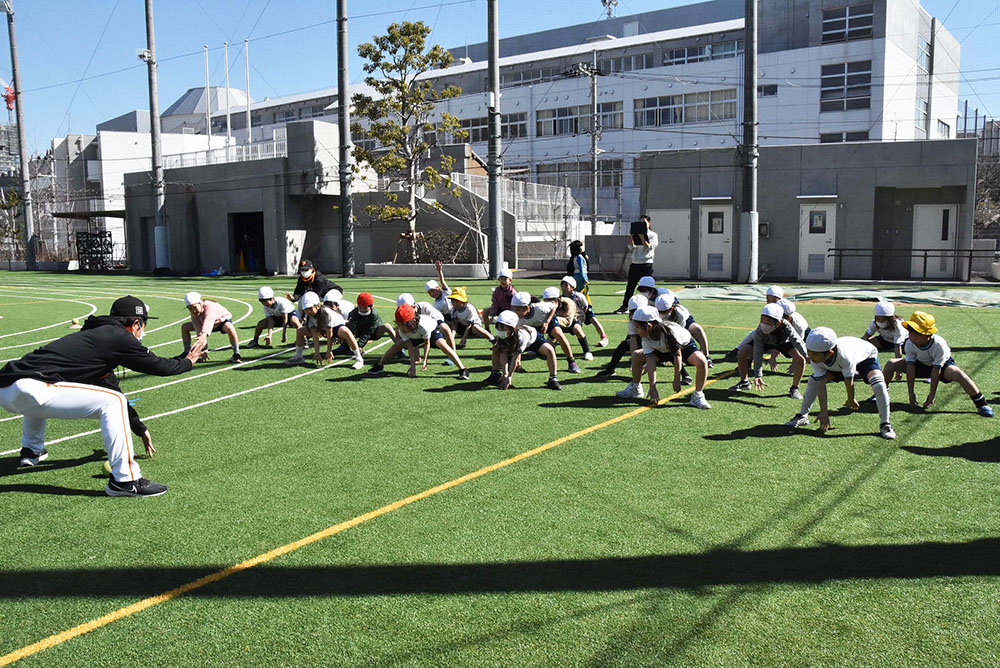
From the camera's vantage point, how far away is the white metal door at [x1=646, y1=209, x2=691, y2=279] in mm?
29828

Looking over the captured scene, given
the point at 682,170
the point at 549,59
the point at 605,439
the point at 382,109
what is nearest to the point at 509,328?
the point at 605,439

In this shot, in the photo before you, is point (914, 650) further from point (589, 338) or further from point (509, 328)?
point (589, 338)

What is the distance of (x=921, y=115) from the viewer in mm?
44688

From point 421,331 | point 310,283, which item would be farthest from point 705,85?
point 421,331

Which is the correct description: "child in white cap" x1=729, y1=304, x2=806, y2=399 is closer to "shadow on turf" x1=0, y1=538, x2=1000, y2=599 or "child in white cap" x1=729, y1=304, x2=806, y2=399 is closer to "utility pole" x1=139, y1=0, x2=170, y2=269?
"shadow on turf" x1=0, y1=538, x2=1000, y2=599

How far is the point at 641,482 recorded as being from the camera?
22.5 ft

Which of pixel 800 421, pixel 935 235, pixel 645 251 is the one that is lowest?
pixel 800 421

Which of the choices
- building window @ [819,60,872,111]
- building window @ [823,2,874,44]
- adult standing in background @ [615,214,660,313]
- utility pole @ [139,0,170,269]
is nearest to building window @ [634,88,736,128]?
building window @ [819,60,872,111]

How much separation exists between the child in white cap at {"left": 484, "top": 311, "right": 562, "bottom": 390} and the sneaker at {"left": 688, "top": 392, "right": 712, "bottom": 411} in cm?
193

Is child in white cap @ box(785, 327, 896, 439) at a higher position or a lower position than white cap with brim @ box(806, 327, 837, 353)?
lower

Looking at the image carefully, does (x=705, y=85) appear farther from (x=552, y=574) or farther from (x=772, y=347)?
(x=552, y=574)

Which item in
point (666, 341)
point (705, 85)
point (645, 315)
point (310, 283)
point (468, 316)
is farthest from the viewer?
point (705, 85)

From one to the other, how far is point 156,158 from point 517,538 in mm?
41477

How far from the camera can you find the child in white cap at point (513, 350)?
422 inches
